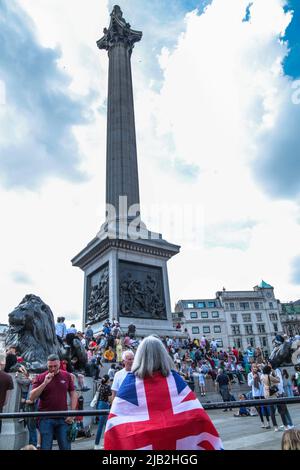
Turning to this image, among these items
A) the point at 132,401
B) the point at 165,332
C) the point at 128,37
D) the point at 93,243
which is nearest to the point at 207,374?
the point at 165,332

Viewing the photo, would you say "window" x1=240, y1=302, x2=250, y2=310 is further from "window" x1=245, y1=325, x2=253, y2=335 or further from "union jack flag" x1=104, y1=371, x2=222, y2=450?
"union jack flag" x1=104, y1=371, x2=222, y2=450

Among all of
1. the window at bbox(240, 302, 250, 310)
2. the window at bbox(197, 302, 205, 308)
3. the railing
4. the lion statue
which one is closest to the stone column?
the lion statue

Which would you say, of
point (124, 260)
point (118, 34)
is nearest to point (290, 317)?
point (118, 34)

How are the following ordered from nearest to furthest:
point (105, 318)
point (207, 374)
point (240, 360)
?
point (207, 374)
point (105, 318)
point (240, 360)

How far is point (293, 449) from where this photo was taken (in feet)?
8.37

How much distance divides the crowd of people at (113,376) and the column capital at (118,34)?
29793 mm

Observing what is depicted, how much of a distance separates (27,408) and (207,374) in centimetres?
1342

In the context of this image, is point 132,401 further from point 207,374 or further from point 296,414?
point 207,374

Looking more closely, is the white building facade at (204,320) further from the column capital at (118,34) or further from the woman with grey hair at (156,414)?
the woman with grey hair at (156,414)

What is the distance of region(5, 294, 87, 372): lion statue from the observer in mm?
10609

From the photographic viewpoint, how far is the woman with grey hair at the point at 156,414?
2634 mm

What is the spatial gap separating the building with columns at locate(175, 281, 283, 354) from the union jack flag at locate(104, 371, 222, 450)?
92278mm

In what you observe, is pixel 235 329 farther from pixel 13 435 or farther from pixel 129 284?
pixel 13 435

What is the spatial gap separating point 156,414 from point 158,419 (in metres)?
0.04
